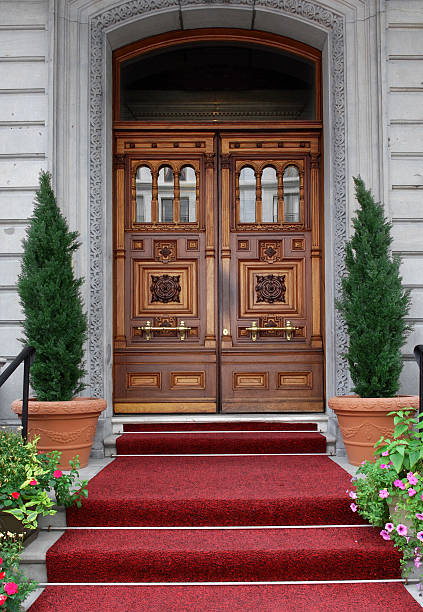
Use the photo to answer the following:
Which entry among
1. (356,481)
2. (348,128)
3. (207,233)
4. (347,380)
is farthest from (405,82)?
→ (356,481)

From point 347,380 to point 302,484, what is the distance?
1.68m

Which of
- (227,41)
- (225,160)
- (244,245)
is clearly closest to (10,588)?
(244,245)

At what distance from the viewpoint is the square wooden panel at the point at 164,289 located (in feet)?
20.9

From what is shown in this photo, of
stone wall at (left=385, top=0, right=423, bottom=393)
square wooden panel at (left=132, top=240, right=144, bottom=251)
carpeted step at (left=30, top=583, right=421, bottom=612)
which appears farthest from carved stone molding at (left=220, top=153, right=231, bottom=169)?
carpeted step at (left=30, top=583, right=421, bottom=612)

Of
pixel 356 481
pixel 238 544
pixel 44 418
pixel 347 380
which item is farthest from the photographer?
pixel 347 380

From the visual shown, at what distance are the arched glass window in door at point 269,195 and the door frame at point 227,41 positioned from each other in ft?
1.43

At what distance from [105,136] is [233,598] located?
14.0 feet

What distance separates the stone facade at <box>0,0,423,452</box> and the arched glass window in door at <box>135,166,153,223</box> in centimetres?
45

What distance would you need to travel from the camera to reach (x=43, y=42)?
5863mm

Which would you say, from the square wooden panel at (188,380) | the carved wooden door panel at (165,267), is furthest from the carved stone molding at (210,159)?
the square wooden panel at (188,380)

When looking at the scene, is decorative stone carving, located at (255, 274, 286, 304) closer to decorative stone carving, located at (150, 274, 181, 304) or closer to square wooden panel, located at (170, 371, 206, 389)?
decorative stone carving, located at (150, 274, 181, 304)

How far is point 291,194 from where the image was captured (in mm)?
6441

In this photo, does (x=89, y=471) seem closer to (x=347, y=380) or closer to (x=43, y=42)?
(x=347, y=380)

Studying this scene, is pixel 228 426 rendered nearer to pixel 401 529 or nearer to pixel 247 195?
pixel 247 195
